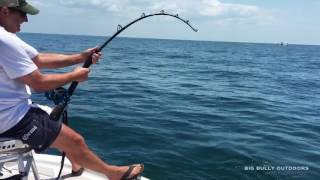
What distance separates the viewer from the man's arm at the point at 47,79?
3324mm

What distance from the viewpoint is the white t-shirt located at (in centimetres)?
320

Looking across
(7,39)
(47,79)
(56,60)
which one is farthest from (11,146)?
(56,60)

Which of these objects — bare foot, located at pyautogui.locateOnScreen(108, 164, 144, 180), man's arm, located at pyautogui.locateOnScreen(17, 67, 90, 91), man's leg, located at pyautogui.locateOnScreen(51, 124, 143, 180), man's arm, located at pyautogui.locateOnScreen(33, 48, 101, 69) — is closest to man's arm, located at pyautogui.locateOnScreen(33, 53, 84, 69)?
man's arm, located at pyautogui.locateOnScreen(33, 48, 101, 69)

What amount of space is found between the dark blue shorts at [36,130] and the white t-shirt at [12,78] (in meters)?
0.04

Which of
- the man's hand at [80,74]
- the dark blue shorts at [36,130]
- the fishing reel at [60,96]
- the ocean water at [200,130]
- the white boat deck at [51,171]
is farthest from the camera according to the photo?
the ocean water at [200,130]

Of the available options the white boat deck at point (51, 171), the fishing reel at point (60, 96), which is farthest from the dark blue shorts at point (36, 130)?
the white boat deck at point (51, 171)

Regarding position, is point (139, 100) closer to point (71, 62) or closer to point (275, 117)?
point (275, 117)

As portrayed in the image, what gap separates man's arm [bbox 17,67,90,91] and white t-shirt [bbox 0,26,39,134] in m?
0.05

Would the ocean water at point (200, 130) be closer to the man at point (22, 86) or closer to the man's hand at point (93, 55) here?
the man's hand at point (93, 55)

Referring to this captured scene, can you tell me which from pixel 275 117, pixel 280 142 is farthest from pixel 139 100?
pixel 280 142

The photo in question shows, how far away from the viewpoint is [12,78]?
327 centimetres

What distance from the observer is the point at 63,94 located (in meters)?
3.97

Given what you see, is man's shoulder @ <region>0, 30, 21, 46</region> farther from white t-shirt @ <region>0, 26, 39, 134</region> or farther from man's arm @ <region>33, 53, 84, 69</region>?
man's arm @ <region>33, 53, 84, 69</region>

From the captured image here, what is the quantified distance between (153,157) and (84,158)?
3.34 m
